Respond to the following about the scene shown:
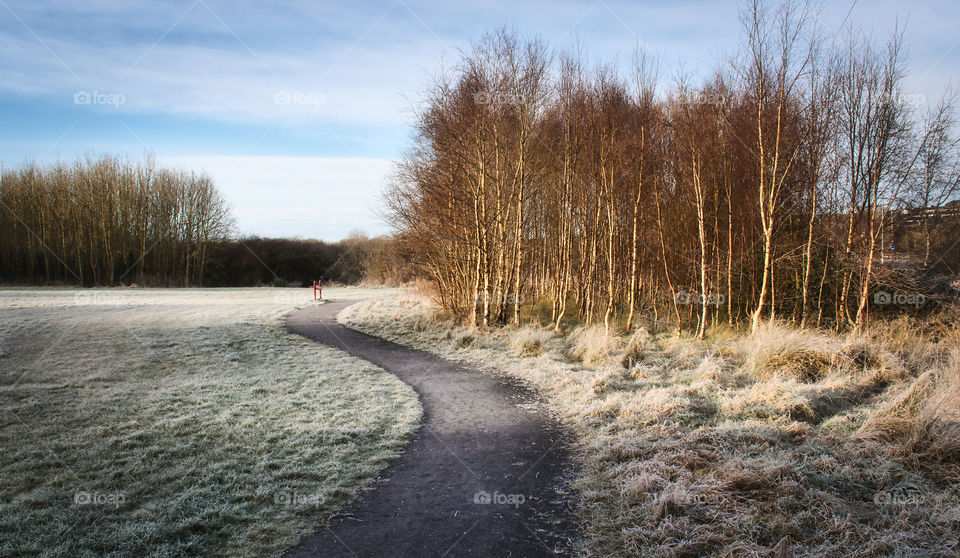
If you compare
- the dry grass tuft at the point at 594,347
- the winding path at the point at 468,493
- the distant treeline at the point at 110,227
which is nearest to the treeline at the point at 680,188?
the dry grass tuft at the point at 594,347

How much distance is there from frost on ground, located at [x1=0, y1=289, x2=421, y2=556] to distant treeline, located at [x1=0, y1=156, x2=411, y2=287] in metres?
23.4

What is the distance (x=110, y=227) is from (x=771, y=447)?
40.6 meters

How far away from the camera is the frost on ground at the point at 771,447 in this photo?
12.4ft

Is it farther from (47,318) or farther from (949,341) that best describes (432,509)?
(47,318)

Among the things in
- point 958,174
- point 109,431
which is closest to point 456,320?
point 109,431

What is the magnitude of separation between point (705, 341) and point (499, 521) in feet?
29.5

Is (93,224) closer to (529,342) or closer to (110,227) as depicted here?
(110,227)

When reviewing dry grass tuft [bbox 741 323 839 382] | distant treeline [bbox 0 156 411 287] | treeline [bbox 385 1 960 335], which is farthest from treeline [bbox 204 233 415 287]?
dry grass tuft [bbox 741 323 839 382]

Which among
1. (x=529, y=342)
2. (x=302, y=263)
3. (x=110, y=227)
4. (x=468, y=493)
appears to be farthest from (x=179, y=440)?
(x=302, y=263)

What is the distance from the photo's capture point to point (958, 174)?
13.6 m

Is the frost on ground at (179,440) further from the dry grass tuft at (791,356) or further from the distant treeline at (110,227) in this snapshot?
the distant treeline at (110,227)

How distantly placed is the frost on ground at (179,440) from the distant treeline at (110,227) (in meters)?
23.4

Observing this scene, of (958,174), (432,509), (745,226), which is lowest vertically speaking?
(432,509)

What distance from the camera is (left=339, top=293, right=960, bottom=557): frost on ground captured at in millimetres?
3789
